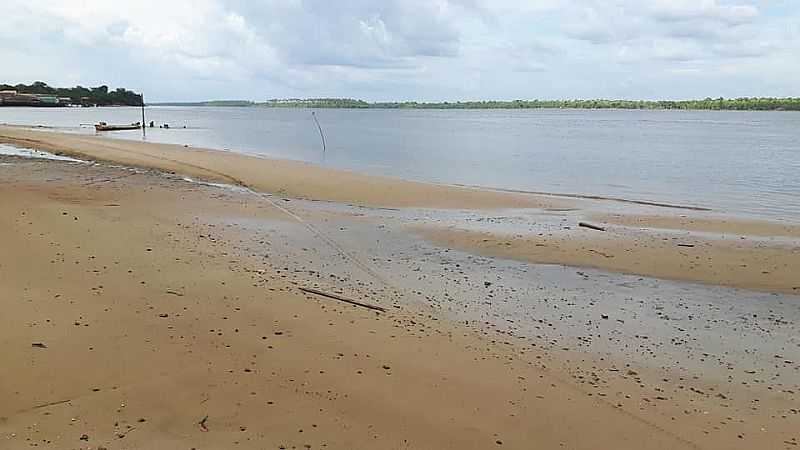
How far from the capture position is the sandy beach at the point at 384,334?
14.5 ft

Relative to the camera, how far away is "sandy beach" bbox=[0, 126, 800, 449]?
4410 millimetres

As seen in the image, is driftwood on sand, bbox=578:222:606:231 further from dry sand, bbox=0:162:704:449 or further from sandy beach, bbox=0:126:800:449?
dry sand, bbox=0:162:704:449

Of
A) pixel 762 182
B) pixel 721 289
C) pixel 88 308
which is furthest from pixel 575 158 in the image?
pixel 88 308

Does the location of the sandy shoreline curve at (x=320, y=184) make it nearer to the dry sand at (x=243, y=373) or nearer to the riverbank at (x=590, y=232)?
the riverbank at (x=590, y=232)

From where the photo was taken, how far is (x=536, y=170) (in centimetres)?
3070

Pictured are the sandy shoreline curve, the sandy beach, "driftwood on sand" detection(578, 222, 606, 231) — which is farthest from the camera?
the sandy shoreline curve

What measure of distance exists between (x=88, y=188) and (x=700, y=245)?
564 inches

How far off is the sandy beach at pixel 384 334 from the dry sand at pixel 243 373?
2 centimetres

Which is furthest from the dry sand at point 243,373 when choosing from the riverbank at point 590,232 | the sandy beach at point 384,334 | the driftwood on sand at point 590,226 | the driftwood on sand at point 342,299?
the driftwood on sand at point 590,226

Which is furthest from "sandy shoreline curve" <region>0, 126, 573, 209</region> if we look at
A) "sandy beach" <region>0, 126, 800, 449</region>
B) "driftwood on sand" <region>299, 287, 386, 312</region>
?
"driftwood on sand" <region>299, 287, 386, 312</region>

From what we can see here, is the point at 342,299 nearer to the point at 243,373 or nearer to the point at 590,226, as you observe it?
the point at 243,373

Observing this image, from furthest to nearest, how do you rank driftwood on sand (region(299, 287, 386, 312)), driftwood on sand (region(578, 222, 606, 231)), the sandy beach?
driftwood on sand (region(578, 222, 606, 231)) → driftwood on sand (region(299, 287, 386, 312)) → the sandy beach

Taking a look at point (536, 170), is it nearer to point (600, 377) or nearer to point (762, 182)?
point (762, 182)

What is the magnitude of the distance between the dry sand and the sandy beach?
2 cm
